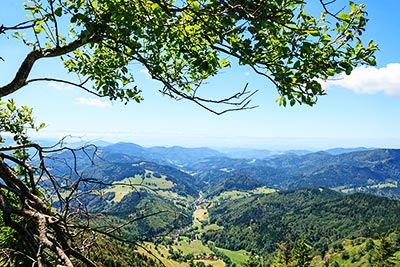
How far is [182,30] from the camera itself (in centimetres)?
395

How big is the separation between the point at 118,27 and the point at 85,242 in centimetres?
266

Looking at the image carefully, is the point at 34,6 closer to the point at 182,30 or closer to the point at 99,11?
the point at 99,11

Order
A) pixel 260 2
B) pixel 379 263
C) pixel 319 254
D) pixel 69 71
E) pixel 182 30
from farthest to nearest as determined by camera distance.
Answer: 1. pixel 319 254
2. pixel 379 263
3. pixel 69 71
4. pixel 182 30
5. pixel 260 2

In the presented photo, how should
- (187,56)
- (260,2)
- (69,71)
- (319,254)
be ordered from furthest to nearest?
(319,254) → (69,71) → (187,56) → (260,2)

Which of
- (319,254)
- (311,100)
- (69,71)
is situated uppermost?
(69,71)

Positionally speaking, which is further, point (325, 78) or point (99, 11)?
point (99, 11)

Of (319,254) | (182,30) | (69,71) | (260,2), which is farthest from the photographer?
(319,254)

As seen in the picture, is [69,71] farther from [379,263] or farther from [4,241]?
[379,263]

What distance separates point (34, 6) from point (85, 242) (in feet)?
9.56

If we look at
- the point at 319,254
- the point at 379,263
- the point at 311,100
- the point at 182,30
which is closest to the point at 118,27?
the point at 182,30

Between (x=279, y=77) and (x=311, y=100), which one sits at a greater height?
(x=279, y=77)

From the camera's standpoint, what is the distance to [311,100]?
11.6ft

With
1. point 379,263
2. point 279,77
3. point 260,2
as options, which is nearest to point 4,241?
point 279,77

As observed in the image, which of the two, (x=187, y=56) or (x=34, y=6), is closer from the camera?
(x=34, y=6)
